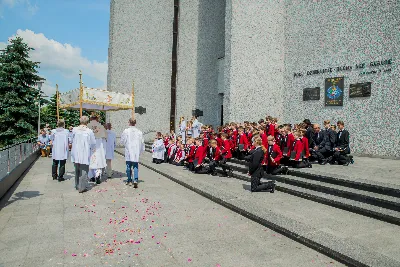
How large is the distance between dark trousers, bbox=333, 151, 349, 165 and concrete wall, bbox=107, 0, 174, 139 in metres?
15.0

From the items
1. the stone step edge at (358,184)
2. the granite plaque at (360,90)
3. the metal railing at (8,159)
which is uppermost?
the granite plaque at (360,90)

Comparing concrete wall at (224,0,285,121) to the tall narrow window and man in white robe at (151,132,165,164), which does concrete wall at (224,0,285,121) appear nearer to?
man in white robe at (151,132,165,164)

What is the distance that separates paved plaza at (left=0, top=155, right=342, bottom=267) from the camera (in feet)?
12.5

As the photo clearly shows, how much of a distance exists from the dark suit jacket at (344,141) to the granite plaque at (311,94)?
17.4 feet

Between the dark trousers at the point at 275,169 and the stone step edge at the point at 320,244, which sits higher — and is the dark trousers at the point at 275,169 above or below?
above

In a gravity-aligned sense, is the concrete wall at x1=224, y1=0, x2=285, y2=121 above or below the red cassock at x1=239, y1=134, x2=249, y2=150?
above

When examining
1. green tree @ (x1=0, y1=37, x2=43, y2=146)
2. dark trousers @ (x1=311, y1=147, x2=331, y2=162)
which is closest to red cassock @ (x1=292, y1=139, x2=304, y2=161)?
dark trousers @ (x1=311, y1=147, x2=331, y2=162)

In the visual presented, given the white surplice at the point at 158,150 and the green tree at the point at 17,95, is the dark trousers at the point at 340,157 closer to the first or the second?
the white surplice at the point at 158,150

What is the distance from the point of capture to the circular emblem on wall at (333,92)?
1450 centimetres

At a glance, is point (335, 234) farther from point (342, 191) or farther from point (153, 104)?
point (153, 104)

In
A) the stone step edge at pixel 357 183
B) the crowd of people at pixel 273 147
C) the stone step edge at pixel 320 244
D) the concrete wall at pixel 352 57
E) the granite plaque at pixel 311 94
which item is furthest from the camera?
the granite plaque at pixel 311 94

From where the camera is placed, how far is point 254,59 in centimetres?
1689

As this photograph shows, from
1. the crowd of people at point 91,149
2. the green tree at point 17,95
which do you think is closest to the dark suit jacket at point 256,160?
the crowd of people at point 91,149

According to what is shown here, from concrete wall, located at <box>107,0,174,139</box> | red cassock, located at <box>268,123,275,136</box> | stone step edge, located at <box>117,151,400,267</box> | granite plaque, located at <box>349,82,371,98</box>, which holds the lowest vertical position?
stone step edge, located at <box>117,151,400,267</box>
